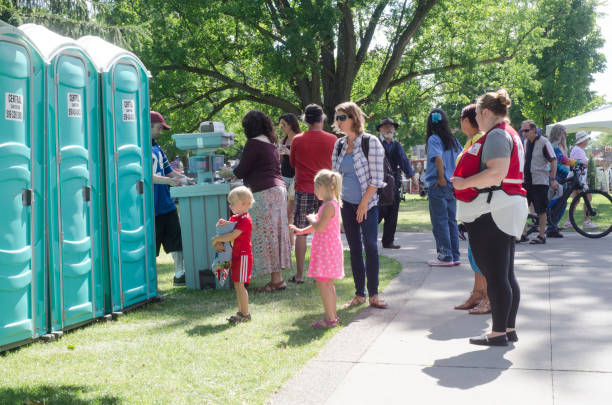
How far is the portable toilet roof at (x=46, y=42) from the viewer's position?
4949mm

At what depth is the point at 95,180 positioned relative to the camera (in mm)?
5570

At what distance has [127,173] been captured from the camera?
19.6 ft

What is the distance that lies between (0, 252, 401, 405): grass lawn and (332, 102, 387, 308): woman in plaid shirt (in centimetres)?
50

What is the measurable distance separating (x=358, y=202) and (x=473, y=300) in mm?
1295

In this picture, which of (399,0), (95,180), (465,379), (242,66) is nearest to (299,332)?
(465,379)

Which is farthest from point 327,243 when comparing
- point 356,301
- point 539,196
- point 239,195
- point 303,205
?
point 539,196

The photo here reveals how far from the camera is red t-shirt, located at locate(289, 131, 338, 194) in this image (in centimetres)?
677

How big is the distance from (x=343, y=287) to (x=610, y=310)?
8.50 ft

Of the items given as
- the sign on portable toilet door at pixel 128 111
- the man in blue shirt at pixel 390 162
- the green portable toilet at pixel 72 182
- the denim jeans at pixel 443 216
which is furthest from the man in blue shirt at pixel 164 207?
the man in blue shirt at pixel 390 162

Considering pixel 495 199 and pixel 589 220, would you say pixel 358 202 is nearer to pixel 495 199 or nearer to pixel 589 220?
pixel 495 199

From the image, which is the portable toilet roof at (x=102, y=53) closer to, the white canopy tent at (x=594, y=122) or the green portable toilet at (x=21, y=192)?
the green portable toilet at (x=21, y=192)

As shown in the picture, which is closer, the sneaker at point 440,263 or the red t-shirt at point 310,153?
the red t-shirt at point 310,153

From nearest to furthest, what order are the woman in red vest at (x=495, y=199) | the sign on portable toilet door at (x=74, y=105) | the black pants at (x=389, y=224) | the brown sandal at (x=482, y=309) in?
the woman in red vest at (x=495, y=199), the sign on portable toilet door at (x=74, y=105), the brown sandal at (x=482, y=309), the black pants at (x=389, y=224)

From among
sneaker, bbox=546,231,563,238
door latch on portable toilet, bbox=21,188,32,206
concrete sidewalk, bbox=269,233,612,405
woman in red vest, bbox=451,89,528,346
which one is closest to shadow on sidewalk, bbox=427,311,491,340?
concrete sidewalk, bbox=269,233,612,405
